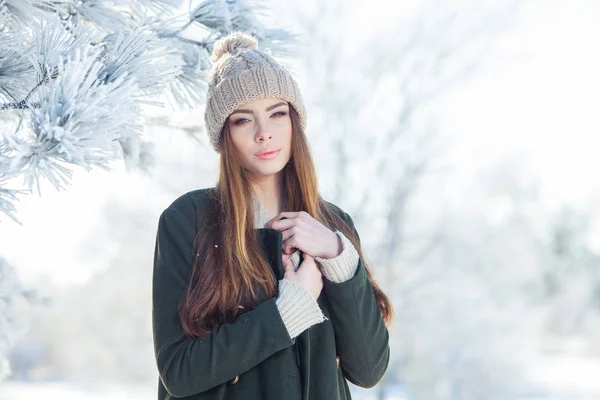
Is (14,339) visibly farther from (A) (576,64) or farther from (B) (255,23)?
(A) (576,64)

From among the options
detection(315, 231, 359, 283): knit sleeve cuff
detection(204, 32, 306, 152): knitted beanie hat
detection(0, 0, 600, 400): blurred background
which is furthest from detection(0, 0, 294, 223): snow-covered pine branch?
detection(0, 0, 600, 400): blurred background

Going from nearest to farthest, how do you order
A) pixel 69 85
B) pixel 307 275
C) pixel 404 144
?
pixel 69 85, pixel 307 275, pixel 404 144

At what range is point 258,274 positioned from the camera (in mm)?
1575

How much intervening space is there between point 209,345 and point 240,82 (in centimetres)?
61

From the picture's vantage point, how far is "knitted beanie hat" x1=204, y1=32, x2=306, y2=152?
1.64 meters

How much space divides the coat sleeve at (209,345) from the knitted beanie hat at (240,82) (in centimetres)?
42

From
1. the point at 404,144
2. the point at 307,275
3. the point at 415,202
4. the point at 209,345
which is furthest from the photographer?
the point at 404,144

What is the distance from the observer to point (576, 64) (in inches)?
357

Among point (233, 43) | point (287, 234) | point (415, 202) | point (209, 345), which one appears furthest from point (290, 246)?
point (415, 202)

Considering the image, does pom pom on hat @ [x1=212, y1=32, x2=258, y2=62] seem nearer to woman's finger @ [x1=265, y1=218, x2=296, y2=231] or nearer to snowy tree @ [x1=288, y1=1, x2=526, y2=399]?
woman's finger @ [x1=265, y1=218, x2=296, y2=231]

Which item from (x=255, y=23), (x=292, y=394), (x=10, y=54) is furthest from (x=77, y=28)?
(x=292, y=394)

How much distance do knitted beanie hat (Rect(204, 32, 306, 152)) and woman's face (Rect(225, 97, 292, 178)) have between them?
0.02 m

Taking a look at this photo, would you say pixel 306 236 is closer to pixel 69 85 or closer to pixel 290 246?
pixel 290 246

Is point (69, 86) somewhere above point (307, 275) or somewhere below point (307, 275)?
above
